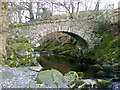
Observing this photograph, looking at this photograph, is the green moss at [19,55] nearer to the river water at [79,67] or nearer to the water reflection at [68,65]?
the river water at [79,67]

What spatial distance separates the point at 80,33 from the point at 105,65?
4519mm

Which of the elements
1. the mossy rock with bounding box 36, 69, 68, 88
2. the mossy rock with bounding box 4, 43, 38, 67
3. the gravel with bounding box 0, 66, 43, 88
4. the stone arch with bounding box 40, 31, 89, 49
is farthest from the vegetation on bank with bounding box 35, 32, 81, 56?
the gravel with bounding box 0, 66, 43, 88

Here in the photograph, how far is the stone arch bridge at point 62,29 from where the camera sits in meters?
13.2

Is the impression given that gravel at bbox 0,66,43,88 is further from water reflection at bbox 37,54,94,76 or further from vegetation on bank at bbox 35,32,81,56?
Answer: vegetation on bank at bbox 35,32,81,56

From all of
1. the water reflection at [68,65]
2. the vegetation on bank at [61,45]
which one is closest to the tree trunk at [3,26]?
the water reflection at [68,65]

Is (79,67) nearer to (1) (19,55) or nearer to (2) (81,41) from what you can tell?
(1) (19,55)

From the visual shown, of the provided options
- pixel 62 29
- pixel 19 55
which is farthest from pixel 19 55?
pixel 62 29

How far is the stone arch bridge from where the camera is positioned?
1322 centimetres

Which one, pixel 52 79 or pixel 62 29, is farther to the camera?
pixel 62 29

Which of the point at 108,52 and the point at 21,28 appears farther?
the point at 108,52

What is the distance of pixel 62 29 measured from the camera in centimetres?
1559

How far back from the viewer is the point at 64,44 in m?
21.8

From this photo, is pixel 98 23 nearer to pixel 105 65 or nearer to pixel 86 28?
pixel 86 28

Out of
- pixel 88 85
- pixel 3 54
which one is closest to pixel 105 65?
pixel 88 85
